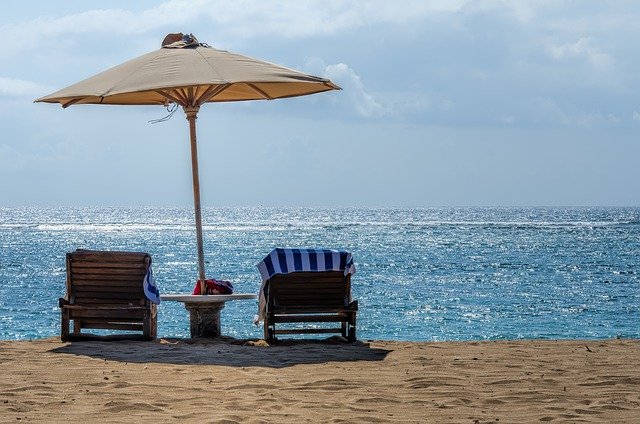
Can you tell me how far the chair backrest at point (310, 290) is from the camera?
30.3 feet

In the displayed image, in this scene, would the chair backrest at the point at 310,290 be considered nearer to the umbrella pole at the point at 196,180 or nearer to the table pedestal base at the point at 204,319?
the table pedestal base at the point at 204,319

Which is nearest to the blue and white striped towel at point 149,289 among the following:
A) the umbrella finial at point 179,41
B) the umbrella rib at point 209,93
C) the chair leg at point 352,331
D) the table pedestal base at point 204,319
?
the table pedestal base at point 204,319

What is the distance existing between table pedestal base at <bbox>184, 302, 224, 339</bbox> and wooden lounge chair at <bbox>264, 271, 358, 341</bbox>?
2.11 ft

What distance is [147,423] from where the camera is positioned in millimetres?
5801

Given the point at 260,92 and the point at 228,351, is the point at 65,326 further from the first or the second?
the point at 260,92

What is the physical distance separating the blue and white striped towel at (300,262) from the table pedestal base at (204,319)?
23.6 inches

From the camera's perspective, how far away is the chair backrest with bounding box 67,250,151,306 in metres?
9.08

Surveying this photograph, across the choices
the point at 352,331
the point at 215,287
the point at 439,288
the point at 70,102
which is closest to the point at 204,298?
the point at 215,287

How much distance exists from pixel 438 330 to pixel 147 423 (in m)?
14.1

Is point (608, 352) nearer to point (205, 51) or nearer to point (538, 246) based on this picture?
point (205, 51)

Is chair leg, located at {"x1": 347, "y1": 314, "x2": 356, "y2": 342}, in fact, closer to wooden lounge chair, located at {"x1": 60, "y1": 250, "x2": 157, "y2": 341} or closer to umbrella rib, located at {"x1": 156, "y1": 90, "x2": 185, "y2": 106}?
wooden lounge chair, located at {"x1": 60, "y1": 250, "x2": 157, "y2": 341}

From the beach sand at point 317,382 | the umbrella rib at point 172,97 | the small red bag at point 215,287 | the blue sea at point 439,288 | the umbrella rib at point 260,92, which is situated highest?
the umbrella rib at point 260,92

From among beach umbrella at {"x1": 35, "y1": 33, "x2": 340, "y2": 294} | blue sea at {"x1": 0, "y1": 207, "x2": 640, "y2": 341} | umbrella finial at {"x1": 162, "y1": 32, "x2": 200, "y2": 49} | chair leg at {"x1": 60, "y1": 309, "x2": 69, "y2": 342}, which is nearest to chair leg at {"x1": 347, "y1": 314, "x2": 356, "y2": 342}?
beach umbrella at {"x1": 35, "y1": 33, "x2": 340, "y2": 294}

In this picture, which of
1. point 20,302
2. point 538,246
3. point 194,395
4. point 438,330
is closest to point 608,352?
point 194,395
